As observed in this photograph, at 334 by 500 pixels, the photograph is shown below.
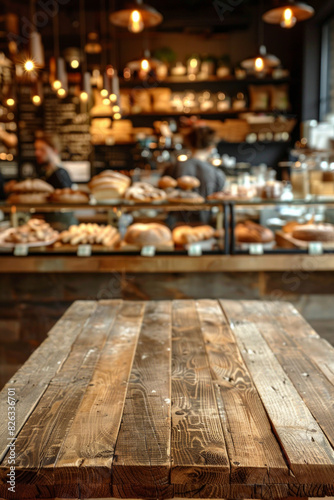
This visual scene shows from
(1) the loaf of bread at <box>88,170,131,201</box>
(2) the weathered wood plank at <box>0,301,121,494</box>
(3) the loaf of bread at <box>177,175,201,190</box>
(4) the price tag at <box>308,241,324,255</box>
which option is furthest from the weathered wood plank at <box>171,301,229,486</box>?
(3) the loaf of bread at <box>177,175,201,190</box>

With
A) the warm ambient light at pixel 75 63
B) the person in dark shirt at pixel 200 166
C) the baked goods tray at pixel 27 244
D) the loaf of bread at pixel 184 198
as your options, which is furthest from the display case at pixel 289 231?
the warm ambient light at pixel 75 63

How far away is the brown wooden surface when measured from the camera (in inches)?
116

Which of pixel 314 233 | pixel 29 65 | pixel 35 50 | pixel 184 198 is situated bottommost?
pixel 314 233

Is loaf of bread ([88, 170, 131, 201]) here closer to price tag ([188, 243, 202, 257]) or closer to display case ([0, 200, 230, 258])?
display case ([0, 200, 230, 258])

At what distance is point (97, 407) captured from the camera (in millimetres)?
1218

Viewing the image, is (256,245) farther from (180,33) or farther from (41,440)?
(180,33)

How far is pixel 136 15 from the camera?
123 inches

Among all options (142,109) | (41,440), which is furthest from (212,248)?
(142,109)

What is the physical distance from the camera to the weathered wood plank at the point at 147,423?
99 centimetres

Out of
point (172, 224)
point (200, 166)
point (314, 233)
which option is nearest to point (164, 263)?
point (172, 224)

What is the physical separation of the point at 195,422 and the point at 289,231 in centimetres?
229

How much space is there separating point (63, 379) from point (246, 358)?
573 mm

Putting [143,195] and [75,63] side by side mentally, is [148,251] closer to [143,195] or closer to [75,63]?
[143,195]

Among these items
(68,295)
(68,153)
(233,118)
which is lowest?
(68,295)
